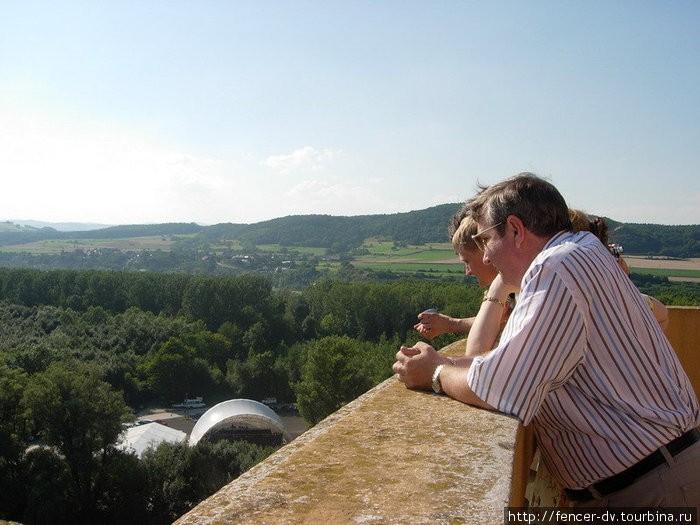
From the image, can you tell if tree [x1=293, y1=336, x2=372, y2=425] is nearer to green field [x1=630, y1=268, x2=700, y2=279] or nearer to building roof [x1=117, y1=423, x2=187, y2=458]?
building roof [x1=117, y1=423, x2=187, y2=458]

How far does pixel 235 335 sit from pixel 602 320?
202 ft

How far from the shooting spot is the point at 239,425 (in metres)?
28.5

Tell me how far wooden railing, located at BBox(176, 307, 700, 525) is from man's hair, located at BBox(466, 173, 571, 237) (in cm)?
78

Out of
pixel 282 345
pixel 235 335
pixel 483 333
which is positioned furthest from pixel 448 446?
pixel 235 335

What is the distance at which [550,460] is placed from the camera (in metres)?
2.50

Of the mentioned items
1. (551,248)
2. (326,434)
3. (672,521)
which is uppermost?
(551,248)

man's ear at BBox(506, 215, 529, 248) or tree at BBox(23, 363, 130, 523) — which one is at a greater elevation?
man's ear at BBox(506, 215, 529, 248)

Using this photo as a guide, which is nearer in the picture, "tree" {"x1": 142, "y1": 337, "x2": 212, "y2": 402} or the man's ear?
the man's ear

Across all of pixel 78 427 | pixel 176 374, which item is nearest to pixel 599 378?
pixel 78 427

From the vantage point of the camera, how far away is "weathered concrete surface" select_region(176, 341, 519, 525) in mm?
1527

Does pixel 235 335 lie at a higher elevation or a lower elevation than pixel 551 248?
lower

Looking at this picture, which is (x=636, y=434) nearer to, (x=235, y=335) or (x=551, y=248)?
(x=551, y=248)

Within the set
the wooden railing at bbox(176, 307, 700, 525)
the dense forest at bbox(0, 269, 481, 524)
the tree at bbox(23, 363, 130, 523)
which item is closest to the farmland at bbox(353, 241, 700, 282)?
the dense forest at bbox(0, 269, 481, 524)

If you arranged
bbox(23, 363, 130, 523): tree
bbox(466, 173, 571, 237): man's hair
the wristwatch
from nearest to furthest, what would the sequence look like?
bbox(466, 173, 571, 237): man's hair
the wristwatch
bbox(23, 363, 130, 523): tree
